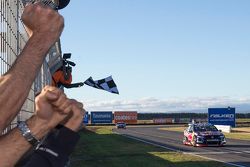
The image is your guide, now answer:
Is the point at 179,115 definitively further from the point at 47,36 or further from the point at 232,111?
the point at 47,36

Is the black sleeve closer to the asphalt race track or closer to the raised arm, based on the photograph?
the raised arm

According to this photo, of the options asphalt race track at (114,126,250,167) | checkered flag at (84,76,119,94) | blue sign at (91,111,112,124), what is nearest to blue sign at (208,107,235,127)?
asphalt race track at (114,126,250,167)

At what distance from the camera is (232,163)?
20219mm

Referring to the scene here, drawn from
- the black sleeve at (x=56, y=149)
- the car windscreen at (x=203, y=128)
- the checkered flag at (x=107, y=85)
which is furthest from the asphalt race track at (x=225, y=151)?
the black sleeve at (x=56, y=149)

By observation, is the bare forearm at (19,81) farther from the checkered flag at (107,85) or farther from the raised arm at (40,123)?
the checkered flag at (107,85)

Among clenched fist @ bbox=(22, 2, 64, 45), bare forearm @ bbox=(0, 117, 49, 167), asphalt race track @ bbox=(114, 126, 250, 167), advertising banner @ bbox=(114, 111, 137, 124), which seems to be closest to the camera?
bare forearm @ bbox=(0, 117, 49, 167)

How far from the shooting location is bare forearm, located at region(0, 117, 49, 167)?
2.08 meters

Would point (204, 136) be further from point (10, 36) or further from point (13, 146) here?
point (13, 146)

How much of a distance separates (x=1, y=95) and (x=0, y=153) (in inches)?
8.7

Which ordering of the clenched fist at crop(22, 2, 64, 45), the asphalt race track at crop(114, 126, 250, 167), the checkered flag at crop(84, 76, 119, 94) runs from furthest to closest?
the asphalt race track at crop(114, 126, 250, 167) → the checkered flag at crop(84, 76, 119, 94) → the clenched fist at crop(22, 2, 64, 45)

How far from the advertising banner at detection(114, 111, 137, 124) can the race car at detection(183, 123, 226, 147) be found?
6981cm

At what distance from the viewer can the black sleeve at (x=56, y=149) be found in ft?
6.91

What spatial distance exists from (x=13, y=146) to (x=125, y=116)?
340 feet

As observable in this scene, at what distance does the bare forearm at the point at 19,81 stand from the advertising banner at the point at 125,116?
101 m
